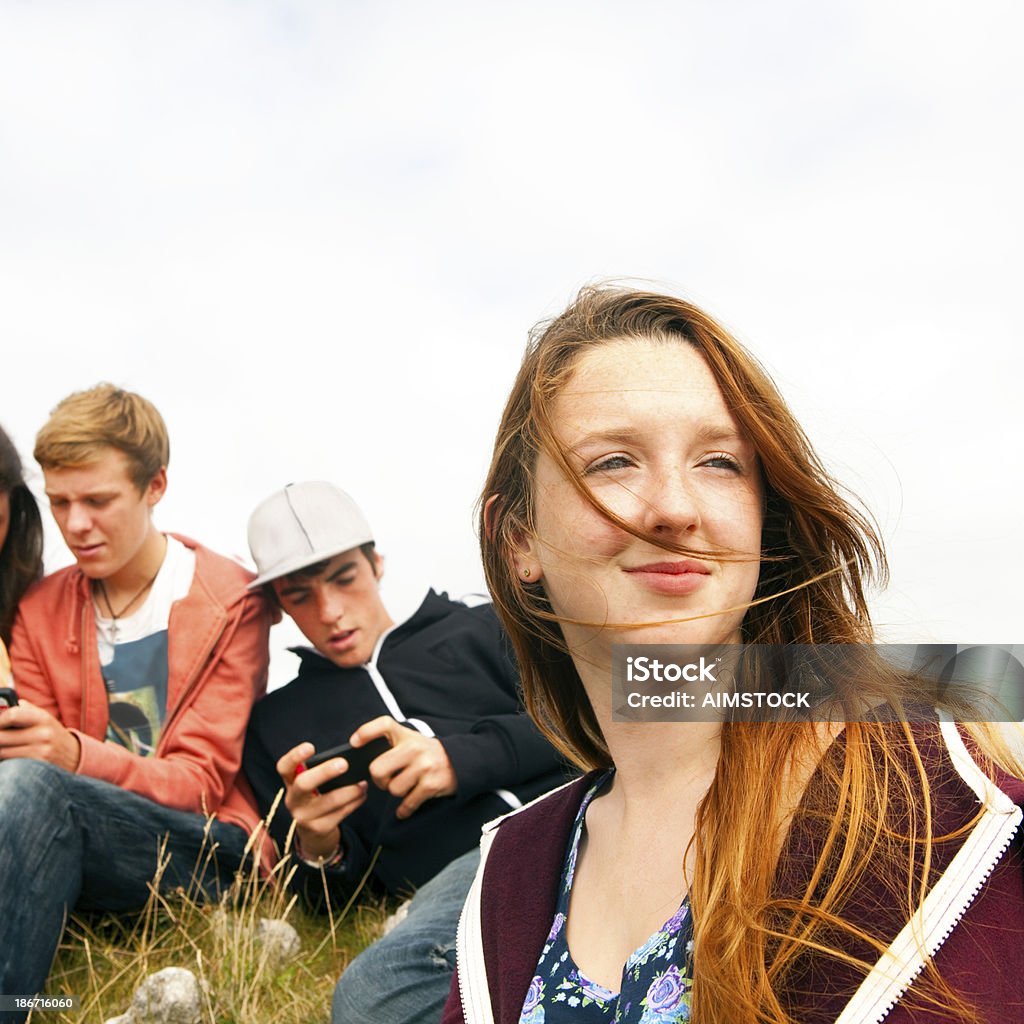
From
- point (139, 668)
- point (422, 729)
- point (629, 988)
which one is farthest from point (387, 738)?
point (629, 988)

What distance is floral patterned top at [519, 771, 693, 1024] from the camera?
4.98 ft

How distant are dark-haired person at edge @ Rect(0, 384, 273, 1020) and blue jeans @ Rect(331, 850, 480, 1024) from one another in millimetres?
986

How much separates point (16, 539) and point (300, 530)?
4.19ft

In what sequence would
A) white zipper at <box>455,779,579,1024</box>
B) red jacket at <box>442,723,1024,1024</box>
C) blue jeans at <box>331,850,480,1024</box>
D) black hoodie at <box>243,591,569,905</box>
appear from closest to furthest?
red jacket at <box>442,723,1024,1024</box> → white zipper at <box>455,779,579,1024</box> → blue jeans at <box>331,850,480,1024</box> → black hoodie at <box>243,591,569,905</box>

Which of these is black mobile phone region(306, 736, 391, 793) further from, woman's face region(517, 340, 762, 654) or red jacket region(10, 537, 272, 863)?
woman's face region(517, 340, 762, 654)

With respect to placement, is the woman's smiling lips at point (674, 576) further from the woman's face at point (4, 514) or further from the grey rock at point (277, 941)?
the woman's face at point (4, 514)

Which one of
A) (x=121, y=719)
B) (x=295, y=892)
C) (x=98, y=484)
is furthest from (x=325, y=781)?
(x=98, y=484)

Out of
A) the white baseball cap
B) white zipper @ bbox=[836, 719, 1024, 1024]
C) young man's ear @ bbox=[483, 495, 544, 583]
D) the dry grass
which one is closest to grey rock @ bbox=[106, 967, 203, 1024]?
the dry grass

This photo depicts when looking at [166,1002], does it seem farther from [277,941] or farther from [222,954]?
[277,941]

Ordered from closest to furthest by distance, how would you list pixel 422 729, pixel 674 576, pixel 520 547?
pixel 674 576, pixel 520 547, pixel 422 729

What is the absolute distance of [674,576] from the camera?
1665 millimetres

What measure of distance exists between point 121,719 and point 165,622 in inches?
15.7

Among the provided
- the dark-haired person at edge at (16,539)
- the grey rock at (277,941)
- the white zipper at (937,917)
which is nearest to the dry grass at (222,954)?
the grey rock at (277,941)

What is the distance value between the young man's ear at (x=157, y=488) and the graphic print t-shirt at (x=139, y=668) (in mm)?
346
